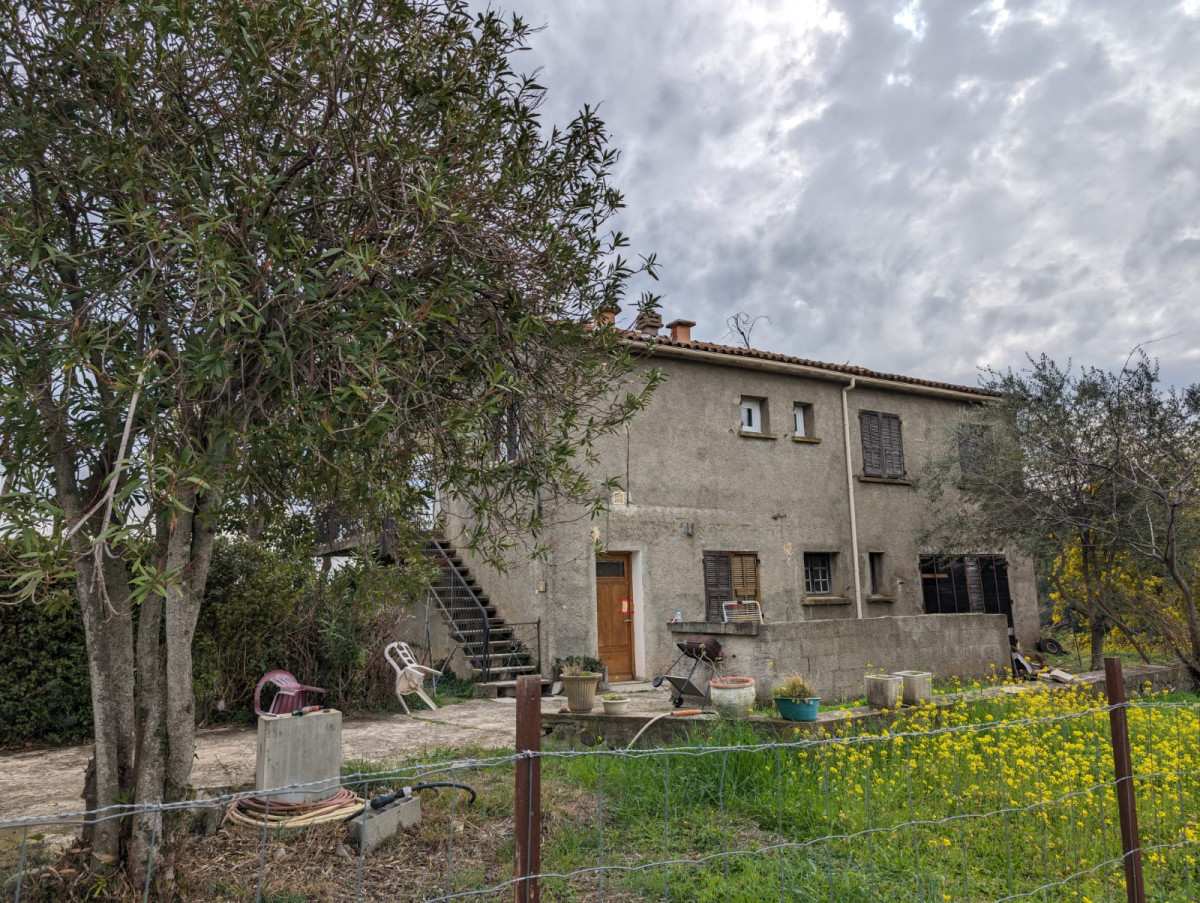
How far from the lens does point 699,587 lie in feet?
44.0

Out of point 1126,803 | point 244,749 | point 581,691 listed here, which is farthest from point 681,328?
point 1126,803

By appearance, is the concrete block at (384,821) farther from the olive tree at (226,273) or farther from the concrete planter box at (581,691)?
the concrete planter box at (581,691)

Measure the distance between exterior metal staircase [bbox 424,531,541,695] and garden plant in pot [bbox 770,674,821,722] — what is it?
17.1 feet

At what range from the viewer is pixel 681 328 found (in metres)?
14.7

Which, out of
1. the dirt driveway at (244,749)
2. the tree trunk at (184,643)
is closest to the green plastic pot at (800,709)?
the dirt driveway at (244,749)

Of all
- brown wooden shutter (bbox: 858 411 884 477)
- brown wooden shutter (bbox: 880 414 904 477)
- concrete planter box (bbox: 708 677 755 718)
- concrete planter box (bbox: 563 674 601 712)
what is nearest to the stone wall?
concrete planter box (bbox: 708 677 755 718)

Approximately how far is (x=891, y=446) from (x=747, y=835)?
1265 centimetres

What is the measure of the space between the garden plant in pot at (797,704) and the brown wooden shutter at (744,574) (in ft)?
19.6

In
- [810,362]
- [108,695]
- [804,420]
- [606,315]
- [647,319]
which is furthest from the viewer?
[804,420]

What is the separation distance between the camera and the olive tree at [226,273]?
3447 millimetres

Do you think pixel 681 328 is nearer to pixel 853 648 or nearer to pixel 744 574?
pixel 744 574

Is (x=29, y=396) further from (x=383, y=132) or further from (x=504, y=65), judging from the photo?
(x=504, y=65)

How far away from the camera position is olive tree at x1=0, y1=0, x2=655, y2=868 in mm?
3447

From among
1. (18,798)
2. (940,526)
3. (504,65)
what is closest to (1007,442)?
(940,526)
